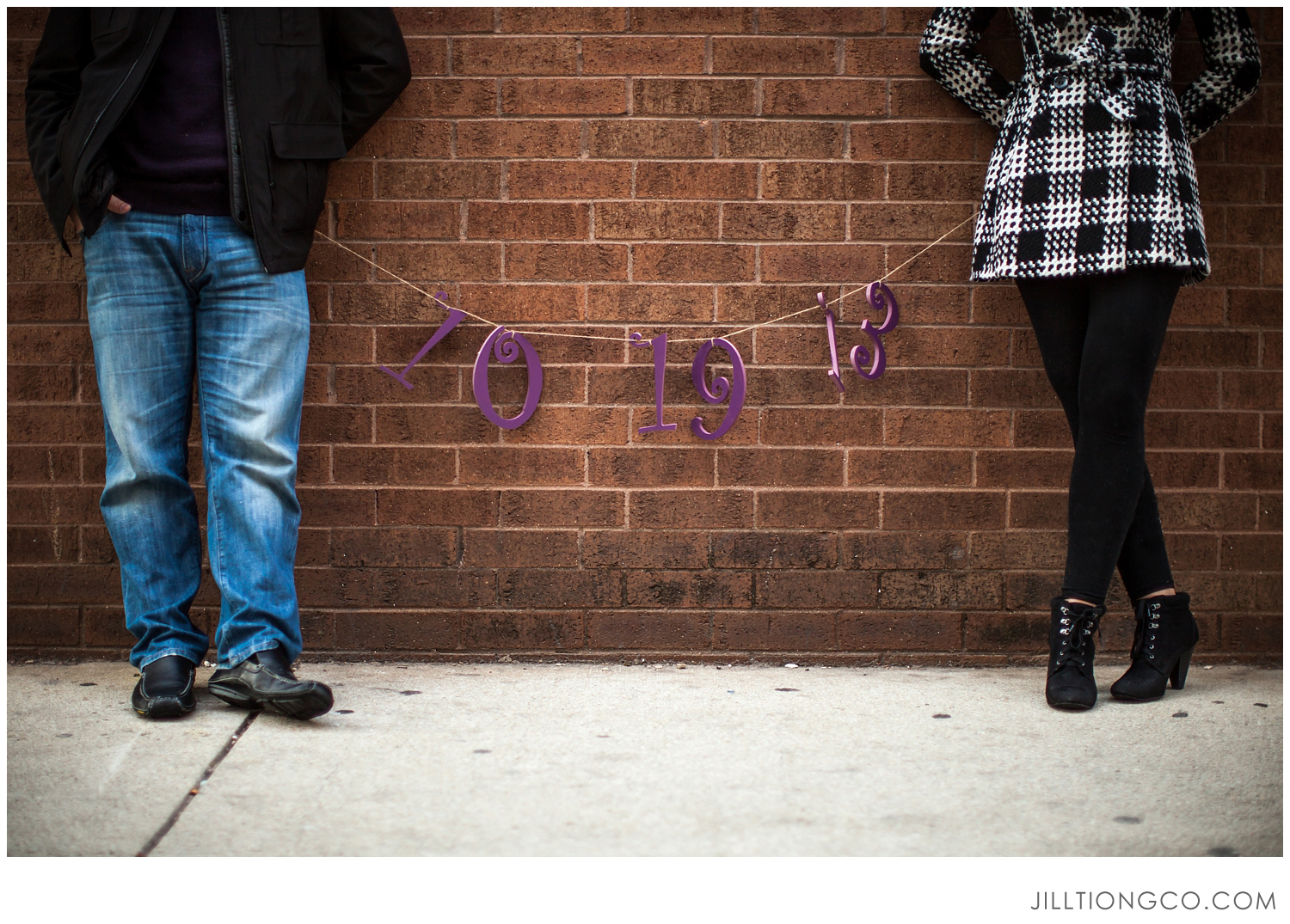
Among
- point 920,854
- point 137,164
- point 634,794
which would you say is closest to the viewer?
point 920,854

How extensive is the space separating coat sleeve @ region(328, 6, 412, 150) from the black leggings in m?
Answer: 1.65

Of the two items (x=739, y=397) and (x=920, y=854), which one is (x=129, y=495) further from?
(x=920, y=854)

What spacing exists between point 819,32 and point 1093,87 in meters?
0.76

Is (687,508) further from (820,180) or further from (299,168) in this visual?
(299,168)

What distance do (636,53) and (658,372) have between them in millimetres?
865

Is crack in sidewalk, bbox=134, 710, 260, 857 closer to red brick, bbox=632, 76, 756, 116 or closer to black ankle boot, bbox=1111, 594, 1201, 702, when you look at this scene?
red brick, bbox=632, 76, 756, 116

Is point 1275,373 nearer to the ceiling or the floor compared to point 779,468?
nearer to the ceiling

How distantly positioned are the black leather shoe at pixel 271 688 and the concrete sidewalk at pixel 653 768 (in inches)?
1.8

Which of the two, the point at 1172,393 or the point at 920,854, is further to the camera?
the point at 1172,393

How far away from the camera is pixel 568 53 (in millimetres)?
2799

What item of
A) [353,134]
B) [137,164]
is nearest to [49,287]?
[137,164]

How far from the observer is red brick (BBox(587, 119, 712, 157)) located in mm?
2816

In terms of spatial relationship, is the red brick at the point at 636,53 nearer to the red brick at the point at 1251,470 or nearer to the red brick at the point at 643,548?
the red brick at the point at 643,548

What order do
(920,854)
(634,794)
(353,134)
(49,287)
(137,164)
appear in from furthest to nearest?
1. (49,287)
2. (353,134)
3. (137,164)
4. (634,794)
5. (920,854)
